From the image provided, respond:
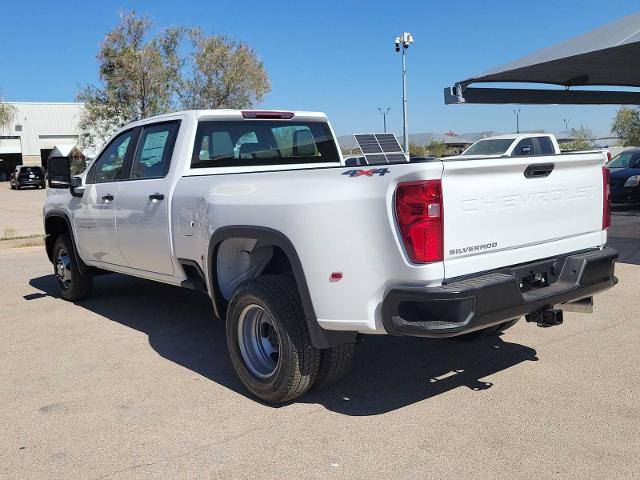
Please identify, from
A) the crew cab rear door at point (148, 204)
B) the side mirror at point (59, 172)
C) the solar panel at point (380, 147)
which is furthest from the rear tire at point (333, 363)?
the side mirror at point (59, 172)

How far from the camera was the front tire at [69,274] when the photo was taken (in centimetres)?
707

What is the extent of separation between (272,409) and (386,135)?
392 centimetres

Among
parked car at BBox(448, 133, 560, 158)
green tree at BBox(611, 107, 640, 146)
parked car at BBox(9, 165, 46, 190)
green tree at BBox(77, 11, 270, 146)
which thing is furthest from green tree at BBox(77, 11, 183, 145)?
green tree at BBox(611, 107, 640, 146)

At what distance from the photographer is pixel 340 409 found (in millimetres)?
4027

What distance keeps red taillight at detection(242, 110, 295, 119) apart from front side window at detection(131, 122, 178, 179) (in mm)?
633

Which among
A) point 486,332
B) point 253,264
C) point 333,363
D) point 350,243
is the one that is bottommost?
point 486,332

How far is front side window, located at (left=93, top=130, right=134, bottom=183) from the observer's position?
595 cm

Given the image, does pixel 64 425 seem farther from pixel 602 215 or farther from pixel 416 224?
pixel 602 215

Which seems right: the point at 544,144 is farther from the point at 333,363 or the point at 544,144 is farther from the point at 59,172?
the point at 333,363

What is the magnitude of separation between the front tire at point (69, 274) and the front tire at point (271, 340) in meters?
3.42

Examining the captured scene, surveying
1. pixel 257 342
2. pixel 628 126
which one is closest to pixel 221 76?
pixel 257 342

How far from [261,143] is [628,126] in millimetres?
50808

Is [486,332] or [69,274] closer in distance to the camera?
[486,332]

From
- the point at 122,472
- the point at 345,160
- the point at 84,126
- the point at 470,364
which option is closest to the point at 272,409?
the point at 122,472
